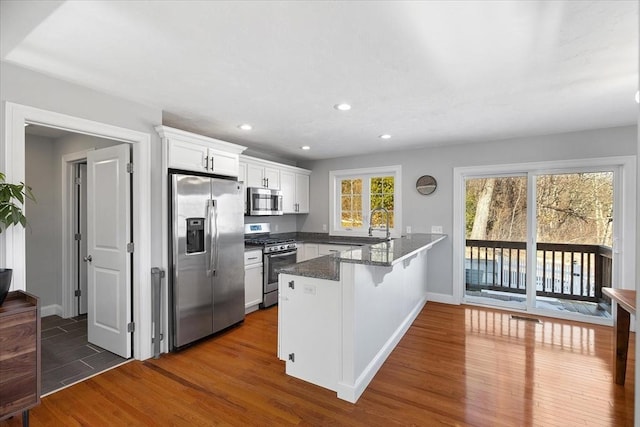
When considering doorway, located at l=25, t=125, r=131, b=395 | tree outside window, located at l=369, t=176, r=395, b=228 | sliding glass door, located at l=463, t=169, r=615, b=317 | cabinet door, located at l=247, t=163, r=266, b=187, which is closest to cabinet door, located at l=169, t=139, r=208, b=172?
cabinet door, located at l=247, t=163, r=266, b=187

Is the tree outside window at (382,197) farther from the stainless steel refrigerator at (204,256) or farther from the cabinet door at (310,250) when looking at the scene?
the stainless steel refrigerator at (204,256)

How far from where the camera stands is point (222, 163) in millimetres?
3453

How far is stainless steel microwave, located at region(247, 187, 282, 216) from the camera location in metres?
4.35

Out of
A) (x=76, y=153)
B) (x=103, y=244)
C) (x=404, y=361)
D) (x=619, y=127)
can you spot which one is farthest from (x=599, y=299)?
(x=76, y=153)

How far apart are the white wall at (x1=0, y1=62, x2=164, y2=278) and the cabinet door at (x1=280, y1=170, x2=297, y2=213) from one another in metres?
2.36

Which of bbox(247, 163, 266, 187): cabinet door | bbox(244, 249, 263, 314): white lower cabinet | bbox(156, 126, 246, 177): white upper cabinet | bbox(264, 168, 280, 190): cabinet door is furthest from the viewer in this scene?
bbox(264, 168, 280, 190): cabinet door

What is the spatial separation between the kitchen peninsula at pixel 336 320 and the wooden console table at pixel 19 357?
5.05ft

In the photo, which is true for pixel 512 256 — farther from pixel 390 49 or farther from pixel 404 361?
pixel 390 49

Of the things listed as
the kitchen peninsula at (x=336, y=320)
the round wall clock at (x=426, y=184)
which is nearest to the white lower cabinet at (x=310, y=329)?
the kitchen peninsula at (x=336, y=320)

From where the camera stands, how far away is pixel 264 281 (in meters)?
4.26

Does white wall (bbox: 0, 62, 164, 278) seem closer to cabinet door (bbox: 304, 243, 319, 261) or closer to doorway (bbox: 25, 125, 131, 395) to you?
doorway (bbox: 25, 125, 131, 395)

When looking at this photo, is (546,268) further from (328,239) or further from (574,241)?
(328,239)

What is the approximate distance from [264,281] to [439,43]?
3.48 meters

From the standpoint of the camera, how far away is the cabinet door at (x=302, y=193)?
5.42 metres
